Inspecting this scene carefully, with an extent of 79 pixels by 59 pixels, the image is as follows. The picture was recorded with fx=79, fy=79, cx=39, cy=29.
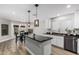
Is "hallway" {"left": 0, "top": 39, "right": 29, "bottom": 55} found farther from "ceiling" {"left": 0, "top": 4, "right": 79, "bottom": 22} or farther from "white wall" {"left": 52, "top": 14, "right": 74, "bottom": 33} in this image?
"white wall" {"left": 52, "top": 14, "right": 74, "bottom": 33}

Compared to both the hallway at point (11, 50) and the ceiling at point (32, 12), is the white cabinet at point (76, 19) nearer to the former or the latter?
the ceiling at point (32, 12)

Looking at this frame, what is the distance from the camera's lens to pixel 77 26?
2191mm

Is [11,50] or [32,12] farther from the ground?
[32,12]

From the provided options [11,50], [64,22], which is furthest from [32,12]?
[11,50]

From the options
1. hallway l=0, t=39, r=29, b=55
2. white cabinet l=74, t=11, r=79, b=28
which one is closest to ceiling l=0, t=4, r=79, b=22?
white cabinet l=74, t=11, r=79, b=28

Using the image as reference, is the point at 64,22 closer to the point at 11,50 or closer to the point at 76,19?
the point at 76,19

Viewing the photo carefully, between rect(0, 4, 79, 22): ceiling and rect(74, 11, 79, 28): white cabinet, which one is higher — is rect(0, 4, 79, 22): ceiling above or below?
above

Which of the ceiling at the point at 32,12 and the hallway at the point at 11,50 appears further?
the ceiling at the point at 32,12

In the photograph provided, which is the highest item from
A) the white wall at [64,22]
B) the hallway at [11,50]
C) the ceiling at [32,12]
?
the ceiling at [32,12]

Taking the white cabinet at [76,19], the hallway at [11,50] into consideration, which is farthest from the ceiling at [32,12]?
the hallway at [11,50]

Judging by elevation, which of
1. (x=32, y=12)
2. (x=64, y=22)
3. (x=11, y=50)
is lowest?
(x=11, y=50)
